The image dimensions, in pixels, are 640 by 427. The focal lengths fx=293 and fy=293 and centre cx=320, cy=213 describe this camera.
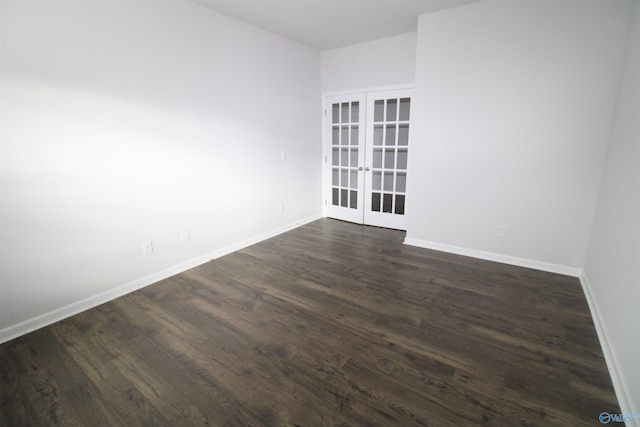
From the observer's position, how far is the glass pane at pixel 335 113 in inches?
189

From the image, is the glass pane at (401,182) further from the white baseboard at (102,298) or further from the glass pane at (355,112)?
the white baseboard at (102,298)

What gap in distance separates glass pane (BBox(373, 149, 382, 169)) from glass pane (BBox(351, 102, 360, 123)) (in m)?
0.62

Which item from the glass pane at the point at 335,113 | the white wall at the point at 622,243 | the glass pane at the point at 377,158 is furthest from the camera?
the glass pane at the point at 335,113

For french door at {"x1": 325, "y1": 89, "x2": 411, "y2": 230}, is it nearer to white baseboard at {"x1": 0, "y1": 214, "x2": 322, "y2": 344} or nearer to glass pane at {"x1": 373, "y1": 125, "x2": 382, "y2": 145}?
glass pane at {"x1": 373, "y1": 125, "x2": 382, "y2": 145}

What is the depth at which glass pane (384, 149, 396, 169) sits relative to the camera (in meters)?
4.38

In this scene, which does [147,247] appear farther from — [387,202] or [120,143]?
[387,202]

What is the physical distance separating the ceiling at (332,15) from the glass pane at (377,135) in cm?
121

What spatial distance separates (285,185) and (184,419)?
3.30 metres

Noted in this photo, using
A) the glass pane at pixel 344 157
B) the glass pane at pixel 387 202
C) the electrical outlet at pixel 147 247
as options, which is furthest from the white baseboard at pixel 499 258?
the electrical outlet at pixel 147 247

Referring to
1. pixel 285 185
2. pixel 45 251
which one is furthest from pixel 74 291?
pixel 285 185

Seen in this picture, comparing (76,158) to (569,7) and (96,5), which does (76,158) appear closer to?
(96,5)

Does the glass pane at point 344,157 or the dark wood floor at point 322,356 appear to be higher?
the glass pane at point 344,157

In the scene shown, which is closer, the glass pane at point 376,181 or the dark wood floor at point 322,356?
the dark wood floor at point 322,356

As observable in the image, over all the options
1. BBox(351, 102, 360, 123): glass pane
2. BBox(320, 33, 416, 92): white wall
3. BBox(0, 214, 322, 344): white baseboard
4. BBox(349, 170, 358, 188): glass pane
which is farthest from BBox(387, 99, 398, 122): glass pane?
BBox(0, 214, 322, 344): white baseboard
